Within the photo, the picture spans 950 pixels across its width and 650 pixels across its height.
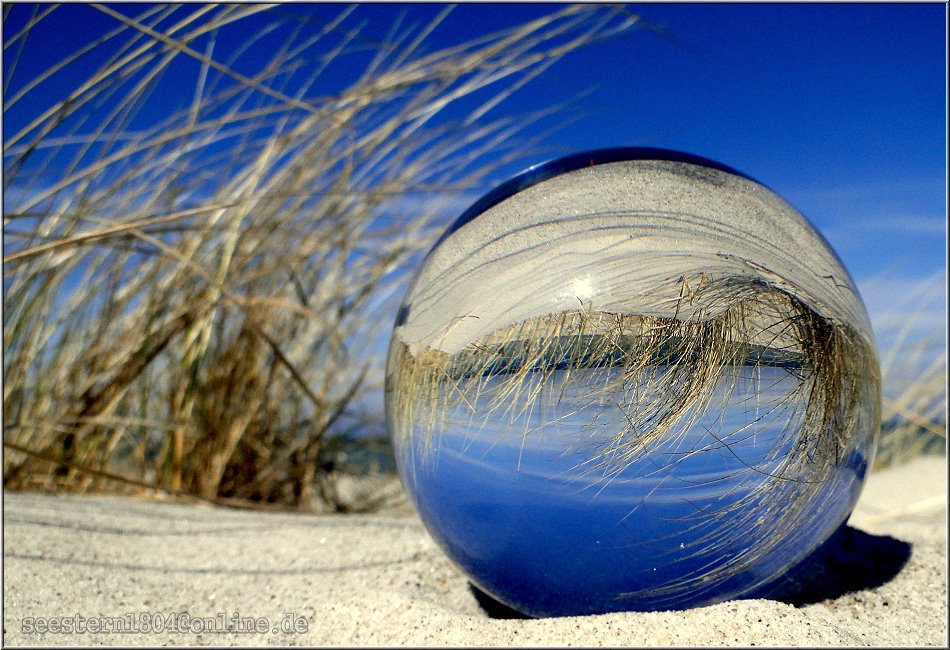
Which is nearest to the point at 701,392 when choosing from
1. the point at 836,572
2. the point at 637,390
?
the point at 637,390

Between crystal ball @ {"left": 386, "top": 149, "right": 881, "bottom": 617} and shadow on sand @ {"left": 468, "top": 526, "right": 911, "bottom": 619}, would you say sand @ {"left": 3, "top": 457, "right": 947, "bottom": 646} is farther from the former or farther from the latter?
crystal ball @ {"left": 386, "top": 149, "right": 881, "bottom": 617}

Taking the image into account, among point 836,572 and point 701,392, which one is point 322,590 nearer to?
point 701,392

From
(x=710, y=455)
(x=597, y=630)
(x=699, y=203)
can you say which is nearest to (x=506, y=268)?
(x=699, y=203)

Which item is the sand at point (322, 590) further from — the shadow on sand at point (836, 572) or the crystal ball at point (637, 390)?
the crystal ball at point (637, 390)

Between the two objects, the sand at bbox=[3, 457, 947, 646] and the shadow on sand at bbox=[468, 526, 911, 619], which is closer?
the sand at bbox=[3, 457, 947, 646]

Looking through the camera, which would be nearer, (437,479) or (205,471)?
(437,479)

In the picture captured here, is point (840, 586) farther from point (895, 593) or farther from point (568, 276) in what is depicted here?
point (568, 276)

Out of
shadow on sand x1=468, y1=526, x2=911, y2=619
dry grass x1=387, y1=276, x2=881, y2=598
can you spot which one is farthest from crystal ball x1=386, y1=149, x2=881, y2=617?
shadow on sand x1=468, y1=526, x2=911, y2=619
